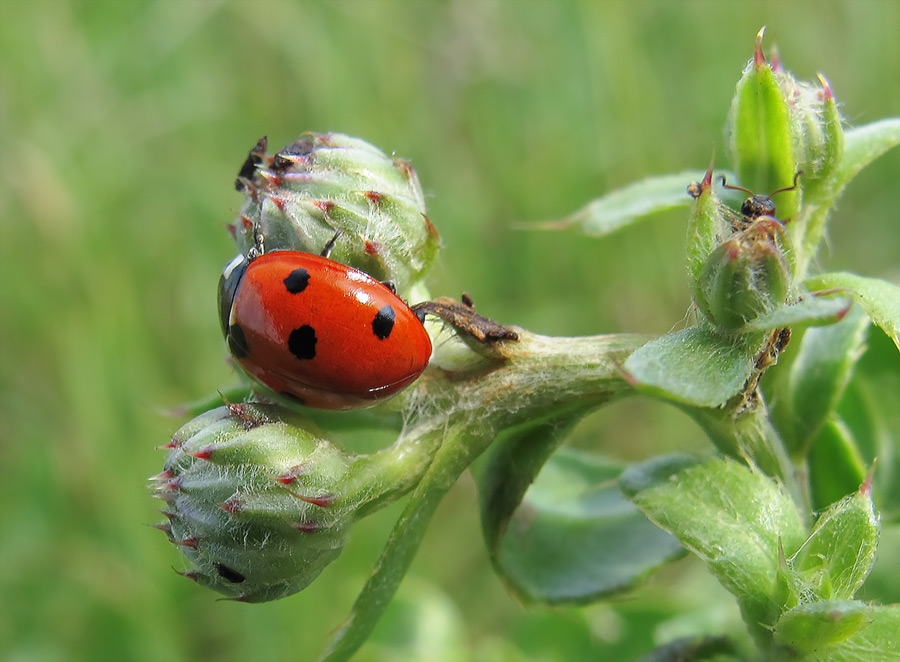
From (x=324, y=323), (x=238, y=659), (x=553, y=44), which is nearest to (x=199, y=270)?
(x=238, y=659)

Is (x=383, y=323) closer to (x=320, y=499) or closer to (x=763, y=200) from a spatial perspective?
(x=320, y=499)

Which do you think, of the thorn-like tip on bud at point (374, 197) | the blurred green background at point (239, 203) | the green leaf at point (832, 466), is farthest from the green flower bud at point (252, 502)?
the blurred green background at point (239, 203)

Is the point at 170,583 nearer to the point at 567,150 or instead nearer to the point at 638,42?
the point at 567,150

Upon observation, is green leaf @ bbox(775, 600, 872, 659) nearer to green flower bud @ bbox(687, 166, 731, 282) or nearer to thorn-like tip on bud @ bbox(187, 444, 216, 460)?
green flower bud @ bbox(687, 166, 731, 282)

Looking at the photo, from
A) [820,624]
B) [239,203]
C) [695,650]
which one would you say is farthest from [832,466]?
[239,203]

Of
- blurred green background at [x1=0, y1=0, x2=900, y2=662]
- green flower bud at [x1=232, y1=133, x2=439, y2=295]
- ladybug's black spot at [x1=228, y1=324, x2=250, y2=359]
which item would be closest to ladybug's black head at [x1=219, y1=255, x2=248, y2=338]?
ladybug's black spot at [x1=228, y1=324, x2=250, y2=359]

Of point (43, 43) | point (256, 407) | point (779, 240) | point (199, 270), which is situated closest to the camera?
point (779, 240)
